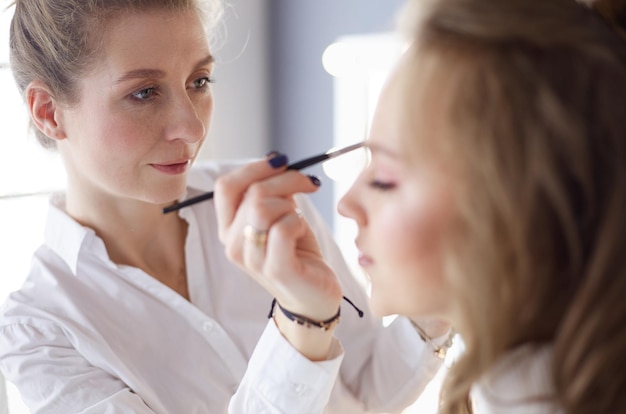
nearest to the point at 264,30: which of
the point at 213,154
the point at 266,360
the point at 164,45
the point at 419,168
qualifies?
the point at 213,154

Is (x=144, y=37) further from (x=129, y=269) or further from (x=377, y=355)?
(x=377, y=355)

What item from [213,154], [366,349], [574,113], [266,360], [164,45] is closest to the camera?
[574,113]

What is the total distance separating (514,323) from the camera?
570 mm

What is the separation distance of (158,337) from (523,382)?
0.70 m

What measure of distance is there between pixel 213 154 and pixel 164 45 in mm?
1169

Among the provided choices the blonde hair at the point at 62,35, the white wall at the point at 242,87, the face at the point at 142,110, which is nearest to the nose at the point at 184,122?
the face at the point at 142,110

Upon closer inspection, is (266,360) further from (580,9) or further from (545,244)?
(580,9)

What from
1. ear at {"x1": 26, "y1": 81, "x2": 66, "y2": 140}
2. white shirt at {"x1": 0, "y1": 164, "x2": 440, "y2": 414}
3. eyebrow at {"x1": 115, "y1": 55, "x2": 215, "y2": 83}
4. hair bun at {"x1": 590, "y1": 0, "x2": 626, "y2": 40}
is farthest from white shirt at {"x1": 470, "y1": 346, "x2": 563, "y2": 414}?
ear at {"x1": 26, "y1": 81, "x2": 66, "y2": 140}

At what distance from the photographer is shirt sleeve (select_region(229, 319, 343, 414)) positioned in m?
0.84

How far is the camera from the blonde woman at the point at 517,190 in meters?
0.53

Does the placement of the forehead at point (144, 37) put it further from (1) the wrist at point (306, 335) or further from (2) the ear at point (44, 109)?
(1) the wrist at point (306, 335)

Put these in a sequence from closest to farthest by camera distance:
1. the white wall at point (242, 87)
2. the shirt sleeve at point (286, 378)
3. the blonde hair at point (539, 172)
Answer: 1. the blonde hair at point (539, 172)
2. the shirt sleeve at point (286, 378)
3. the white wall at point (242, 87)

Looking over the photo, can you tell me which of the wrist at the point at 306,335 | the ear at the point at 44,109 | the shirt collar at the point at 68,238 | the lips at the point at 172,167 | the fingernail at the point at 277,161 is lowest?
the shirt collar at the point at 68,238

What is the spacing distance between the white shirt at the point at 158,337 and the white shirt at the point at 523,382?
40 centimetres
